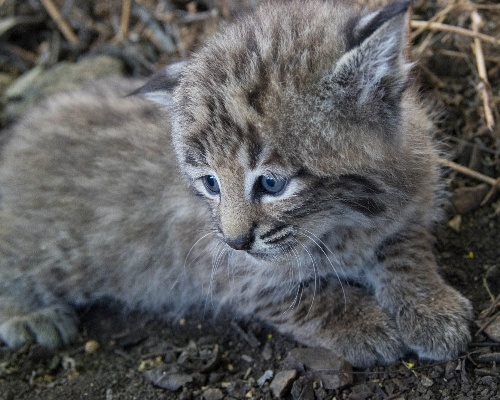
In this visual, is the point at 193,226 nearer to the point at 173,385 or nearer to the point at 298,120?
the point at 173,385

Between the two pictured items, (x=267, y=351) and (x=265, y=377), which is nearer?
(x=265, y=377)

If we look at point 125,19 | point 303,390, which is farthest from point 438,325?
point 125,19

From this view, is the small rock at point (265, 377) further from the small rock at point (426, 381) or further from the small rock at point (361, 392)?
the small rock at point (426, 381)

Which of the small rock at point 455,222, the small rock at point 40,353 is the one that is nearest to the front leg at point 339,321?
the small rock at point 455,222

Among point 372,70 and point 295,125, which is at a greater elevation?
point 372,70

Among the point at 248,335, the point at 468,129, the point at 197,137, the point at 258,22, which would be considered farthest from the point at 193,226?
the point at 468,129

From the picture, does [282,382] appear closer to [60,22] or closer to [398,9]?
[398,9]
